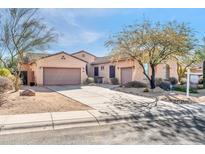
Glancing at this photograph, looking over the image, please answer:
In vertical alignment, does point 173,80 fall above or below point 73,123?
above

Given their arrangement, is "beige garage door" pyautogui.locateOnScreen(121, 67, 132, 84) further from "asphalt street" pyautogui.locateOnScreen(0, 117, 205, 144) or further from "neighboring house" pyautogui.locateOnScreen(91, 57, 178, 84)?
"asphalt street" pyautogui.locateOnScreen(0, 117, 205, 144)

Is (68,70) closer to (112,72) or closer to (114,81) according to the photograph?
(112,72)

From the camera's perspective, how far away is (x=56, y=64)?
26.3 metres

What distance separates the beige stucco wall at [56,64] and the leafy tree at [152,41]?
1084cm

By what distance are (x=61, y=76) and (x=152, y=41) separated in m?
14.4

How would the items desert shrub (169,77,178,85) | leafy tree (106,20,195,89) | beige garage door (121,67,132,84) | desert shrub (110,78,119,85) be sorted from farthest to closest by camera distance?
desert shrub (110,78,119,85) → beige garage door (121,67,132,84) → desert shrub (169,77,178,85) → leafy tree (106,20,195,89)

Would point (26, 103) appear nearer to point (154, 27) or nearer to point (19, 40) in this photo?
point (19, 40)

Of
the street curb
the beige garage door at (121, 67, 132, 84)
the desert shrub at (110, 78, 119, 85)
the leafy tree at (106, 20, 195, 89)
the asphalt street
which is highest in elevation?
the leafy tree at (106, 20, 195, 89)

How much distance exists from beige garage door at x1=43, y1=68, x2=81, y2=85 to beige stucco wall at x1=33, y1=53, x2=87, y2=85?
390mm

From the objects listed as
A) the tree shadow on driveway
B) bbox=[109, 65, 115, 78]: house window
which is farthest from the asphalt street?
bbox=[109, 65, 115, 78]: house window

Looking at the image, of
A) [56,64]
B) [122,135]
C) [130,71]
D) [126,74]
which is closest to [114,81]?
[126,74]

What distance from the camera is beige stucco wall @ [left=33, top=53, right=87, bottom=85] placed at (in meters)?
25.4

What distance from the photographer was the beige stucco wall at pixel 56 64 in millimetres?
25406
